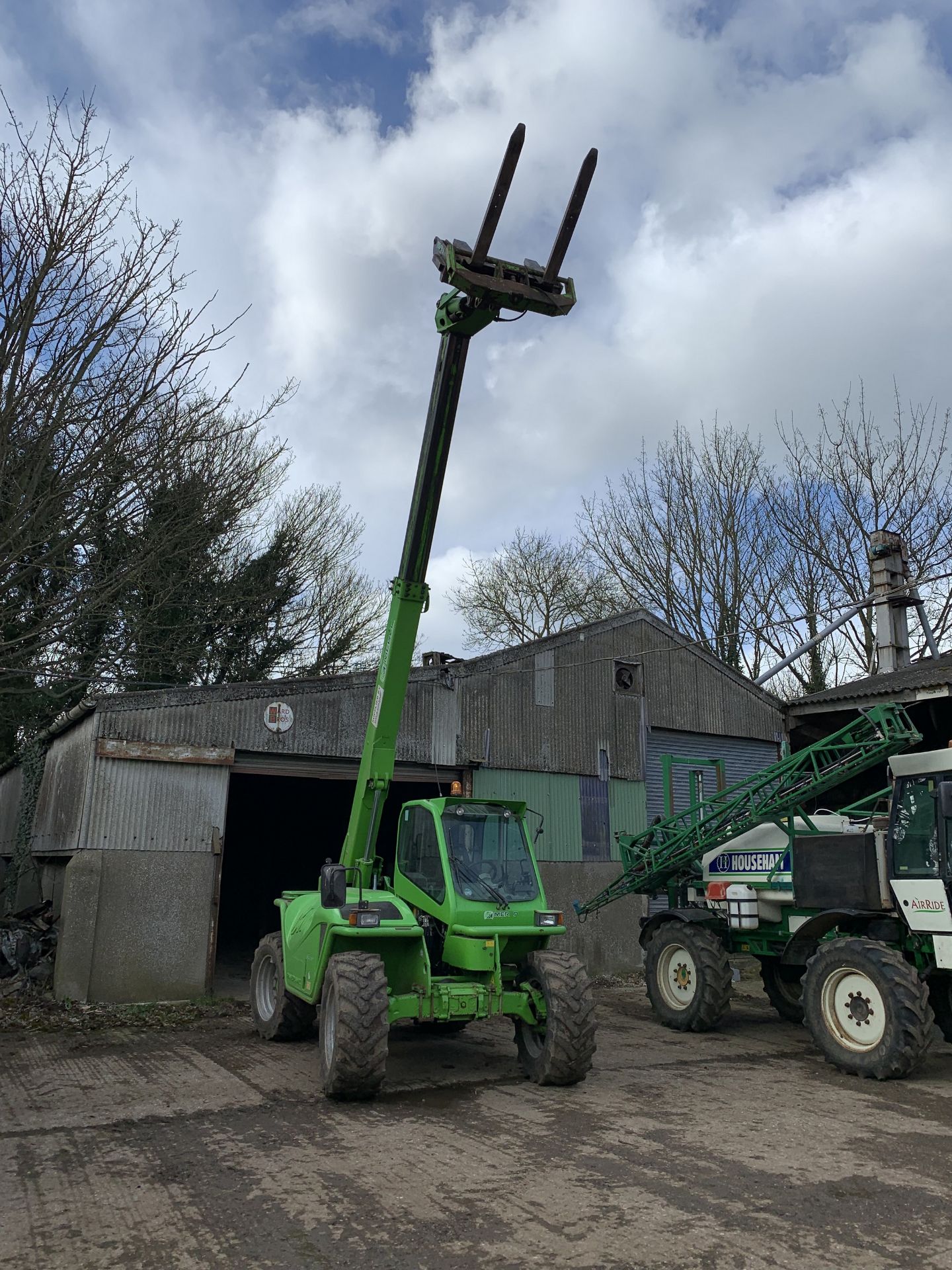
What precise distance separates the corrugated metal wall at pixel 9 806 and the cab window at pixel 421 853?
9860mm

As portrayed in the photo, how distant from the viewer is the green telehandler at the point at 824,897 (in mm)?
7867

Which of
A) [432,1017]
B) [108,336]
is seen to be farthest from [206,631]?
[432,1017]

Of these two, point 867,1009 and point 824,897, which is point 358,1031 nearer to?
point 867,1009

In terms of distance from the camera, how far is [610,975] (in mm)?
14414

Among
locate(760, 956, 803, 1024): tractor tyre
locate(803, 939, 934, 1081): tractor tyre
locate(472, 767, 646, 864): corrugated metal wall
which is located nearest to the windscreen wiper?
locate(803, 939, 934, 1081): tractor tyre

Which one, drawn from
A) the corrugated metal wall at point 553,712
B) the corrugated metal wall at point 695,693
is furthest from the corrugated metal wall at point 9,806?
the corrugated metal wall at point 695,693

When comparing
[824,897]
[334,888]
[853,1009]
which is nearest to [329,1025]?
[334,888]

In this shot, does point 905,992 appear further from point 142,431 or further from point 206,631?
point 206,631

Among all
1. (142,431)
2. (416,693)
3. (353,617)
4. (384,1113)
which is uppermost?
(353,617)

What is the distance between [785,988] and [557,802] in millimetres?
4664

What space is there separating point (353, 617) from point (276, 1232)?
71.5 feet

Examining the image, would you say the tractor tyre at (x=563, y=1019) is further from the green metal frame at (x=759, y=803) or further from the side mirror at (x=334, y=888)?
the green metal frame at (x=759, y=803)

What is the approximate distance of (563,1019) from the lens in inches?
287

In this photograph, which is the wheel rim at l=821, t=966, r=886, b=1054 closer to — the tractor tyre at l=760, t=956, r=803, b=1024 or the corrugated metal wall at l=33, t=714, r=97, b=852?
the tractor tyre at l=760, t=956, r=803, b=1024
